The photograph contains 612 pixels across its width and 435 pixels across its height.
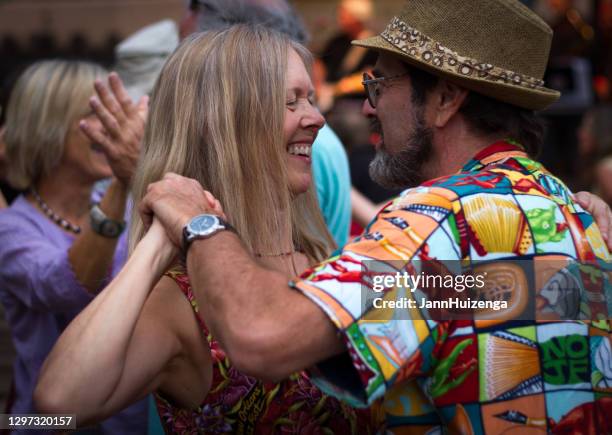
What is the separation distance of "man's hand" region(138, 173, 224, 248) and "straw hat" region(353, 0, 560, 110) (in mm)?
629

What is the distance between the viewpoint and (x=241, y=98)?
2.59 m

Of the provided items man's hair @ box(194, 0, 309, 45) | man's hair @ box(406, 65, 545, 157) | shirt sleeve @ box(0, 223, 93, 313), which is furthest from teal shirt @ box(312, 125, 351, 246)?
man's hair @ box(406, 65, 545, 157)

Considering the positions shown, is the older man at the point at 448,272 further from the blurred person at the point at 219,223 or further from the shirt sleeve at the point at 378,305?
the blurred person at the point at 219,223

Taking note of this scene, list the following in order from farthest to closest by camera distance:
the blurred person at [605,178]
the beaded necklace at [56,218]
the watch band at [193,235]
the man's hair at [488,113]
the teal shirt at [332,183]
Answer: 1. the blurred person at [605,178]
2. the beaded necklace at [56,218]
3. the teal shirt at [332,183]
4. the man's hair at [488,113]
5. the watch band at [193,235]

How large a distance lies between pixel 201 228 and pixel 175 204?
0.14 metres

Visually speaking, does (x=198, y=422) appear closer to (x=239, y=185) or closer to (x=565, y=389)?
(x=239, y=185)

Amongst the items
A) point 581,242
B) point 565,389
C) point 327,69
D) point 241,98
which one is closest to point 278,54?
point 241,98

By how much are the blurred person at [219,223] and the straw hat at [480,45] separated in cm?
40

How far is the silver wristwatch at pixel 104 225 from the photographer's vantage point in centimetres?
335

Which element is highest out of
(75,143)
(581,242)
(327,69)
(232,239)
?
(581,242)

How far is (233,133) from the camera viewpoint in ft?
8.42

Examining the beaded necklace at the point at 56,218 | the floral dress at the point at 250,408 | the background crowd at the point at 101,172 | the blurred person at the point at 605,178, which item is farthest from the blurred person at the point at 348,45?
the floral dress at the point at 250,408

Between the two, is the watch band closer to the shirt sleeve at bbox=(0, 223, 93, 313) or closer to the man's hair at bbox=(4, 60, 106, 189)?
the shirt sleeve at bbox=(0, 223, 93, 313)

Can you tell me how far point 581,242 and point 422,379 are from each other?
0.49 metres
